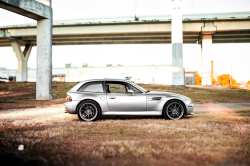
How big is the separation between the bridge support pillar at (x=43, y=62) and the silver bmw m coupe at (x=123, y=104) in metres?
8.47

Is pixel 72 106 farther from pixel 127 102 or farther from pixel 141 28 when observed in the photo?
pixel 141 28

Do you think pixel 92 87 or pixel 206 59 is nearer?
pixel 92 87

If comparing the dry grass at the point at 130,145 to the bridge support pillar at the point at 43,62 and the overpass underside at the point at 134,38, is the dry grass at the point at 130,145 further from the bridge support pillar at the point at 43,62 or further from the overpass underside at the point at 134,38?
the overpass underside at the point at 134,38

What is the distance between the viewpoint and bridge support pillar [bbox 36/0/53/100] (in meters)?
14.6

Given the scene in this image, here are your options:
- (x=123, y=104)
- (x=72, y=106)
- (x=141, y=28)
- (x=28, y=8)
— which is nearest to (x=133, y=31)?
(x=141, y=28)

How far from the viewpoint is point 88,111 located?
6.84 meters

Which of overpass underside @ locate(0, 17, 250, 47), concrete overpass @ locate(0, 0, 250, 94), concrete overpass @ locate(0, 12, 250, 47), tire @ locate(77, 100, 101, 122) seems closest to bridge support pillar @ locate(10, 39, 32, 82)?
concrete overpass @ locate(0, 0, 250, 94)

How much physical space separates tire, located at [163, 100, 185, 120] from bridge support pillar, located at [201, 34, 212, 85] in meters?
30.2

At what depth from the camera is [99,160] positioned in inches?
126

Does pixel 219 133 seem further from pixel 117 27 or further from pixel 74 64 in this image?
pixel 74 64

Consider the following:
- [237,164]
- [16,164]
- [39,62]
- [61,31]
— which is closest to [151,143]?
[237,164]

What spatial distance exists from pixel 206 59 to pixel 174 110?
31.3m

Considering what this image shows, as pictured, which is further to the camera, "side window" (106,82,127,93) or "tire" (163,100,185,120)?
"side window" (106,82,127,93)

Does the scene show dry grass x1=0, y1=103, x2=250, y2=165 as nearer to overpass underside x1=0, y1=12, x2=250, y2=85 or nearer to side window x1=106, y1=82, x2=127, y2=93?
side window x1=106, y1=82, x2=127, y2=93
